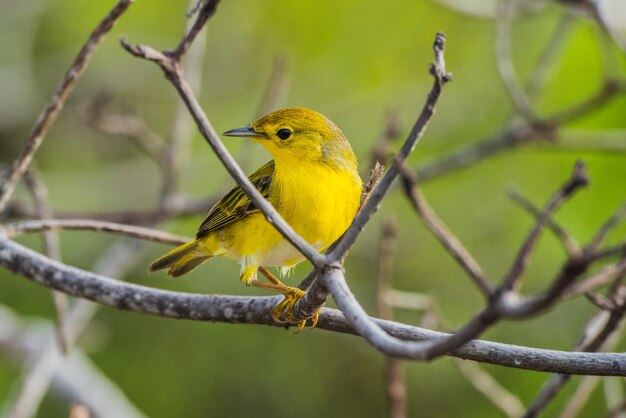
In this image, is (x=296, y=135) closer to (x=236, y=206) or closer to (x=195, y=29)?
(x=236, y=206)

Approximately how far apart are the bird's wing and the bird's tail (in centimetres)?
12

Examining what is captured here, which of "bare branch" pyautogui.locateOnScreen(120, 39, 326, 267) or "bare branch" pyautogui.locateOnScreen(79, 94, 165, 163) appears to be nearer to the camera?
"bare branch" pyautogui.locateOnScreen(120, 39, 326, 267)

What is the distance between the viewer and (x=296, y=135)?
371 centimetres

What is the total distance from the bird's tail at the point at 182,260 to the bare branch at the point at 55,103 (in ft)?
3.78

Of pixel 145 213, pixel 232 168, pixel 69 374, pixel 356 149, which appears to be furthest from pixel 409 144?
pixel 356 149

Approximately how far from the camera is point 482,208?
25.8 feet

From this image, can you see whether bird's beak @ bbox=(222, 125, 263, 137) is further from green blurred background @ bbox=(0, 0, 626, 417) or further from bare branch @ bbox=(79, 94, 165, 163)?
green blurred background @ bbox=(0, 0, 626, 417)

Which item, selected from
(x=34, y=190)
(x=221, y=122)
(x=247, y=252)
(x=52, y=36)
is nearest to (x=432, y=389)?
(x=221, y=122)

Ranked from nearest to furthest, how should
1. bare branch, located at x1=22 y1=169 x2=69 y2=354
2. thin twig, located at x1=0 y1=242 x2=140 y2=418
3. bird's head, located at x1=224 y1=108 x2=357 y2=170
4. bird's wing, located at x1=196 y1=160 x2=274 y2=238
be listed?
bare branch, located at x1=22 y1=169 x2=69 y2=354 < bird's head, located at x1=224 y1=108 x2=357 y2=170 < bird's wing, located at x1=196 y1=160 x2=274 y2=238 < thin twig, located at x1=0 y1=242 x2=140 y2=418

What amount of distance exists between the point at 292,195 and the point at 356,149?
494 centimetres

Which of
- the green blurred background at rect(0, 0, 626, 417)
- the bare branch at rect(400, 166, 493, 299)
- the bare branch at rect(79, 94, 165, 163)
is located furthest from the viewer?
the green blurred background at rect(0, 0, 626, 417)

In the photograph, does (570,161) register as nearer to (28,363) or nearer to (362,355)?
(362,355)

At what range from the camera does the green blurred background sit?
7.05 meters

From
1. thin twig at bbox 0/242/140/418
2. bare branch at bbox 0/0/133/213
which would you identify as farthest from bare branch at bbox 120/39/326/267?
thin twig at bbox 0/242/140/418
